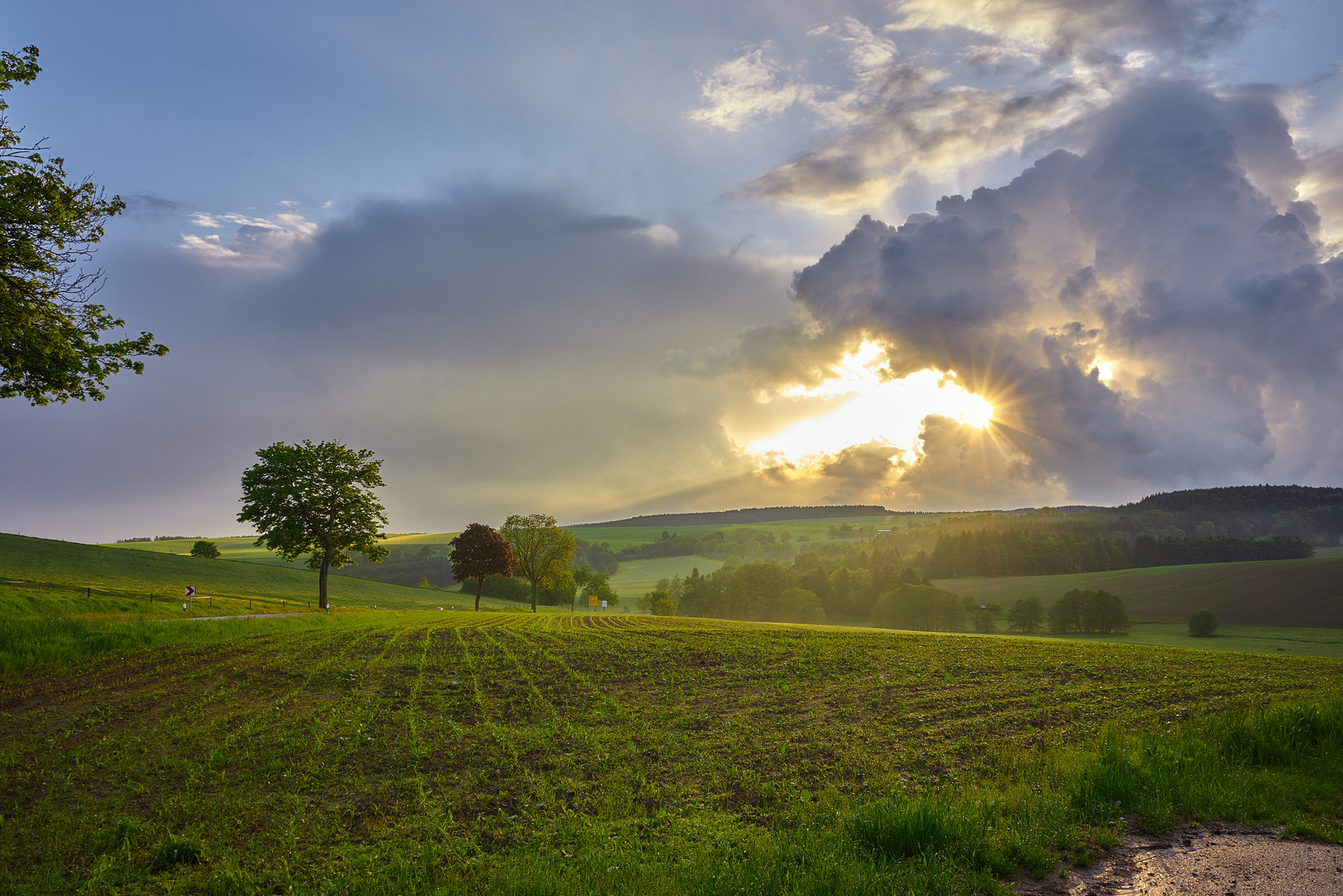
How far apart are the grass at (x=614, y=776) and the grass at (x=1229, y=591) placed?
9568 cm

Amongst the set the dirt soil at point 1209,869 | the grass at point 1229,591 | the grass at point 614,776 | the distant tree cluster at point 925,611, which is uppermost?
the dirt soil at point 1209,869

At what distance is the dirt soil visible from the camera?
7.40 m

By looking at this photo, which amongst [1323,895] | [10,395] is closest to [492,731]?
[1323,895]

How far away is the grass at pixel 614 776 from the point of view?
27.3 feet

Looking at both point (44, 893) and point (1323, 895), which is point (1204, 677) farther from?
point (44, 893)

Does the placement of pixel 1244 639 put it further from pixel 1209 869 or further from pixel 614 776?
pixel 614 776

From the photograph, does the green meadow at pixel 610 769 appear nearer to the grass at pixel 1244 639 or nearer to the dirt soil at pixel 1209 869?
the dirt soil at pixel 1209 869

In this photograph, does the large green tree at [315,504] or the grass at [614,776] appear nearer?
the grass at [614,776]

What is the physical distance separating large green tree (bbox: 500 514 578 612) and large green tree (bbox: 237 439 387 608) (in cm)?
2829

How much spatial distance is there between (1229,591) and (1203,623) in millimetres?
21527

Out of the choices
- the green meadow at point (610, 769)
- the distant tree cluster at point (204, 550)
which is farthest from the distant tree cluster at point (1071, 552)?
the distant tree cluster at point (204, 550)

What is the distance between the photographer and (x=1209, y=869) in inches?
309

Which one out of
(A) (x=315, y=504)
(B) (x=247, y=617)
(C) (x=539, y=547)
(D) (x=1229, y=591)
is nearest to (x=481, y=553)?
(C) (x=539, y=547)

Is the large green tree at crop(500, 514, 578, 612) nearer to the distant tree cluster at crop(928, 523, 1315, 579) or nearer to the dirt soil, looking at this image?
the dirt soil
